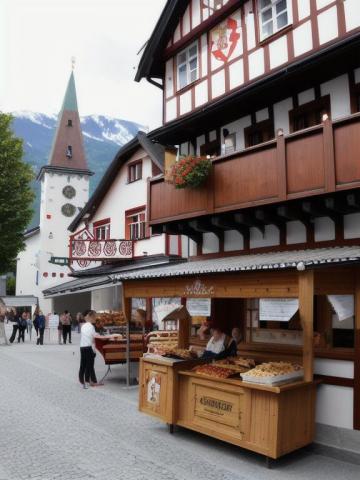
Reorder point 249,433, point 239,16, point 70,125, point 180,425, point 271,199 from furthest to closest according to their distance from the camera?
point 70,125 < point 239,16 < point 271,199 < point 180,425 < point 249,433

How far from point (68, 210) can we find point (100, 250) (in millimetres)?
21558

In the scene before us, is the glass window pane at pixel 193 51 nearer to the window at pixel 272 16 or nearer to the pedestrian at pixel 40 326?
the window at pixel 272 16

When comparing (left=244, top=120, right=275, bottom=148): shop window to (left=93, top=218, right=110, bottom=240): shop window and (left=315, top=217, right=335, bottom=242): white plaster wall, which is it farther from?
(left=93, top=218, right=110, bottom=240): shop window

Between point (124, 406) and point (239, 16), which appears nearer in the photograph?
point (124, 406)

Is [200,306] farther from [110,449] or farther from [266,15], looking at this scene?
[266,15]

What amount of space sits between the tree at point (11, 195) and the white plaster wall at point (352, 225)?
22462 mm

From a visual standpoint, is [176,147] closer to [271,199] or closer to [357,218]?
[271,199]

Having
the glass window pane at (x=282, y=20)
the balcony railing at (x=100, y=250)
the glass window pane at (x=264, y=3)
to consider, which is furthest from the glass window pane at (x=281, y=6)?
the balcony railing at (x=100, y=250)

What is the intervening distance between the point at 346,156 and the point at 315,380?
3891 millimetres

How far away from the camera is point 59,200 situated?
4400 centimetres

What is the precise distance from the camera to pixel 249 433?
7.27 m

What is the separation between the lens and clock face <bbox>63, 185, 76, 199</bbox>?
44.3 meters

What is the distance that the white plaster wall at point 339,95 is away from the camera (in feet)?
32.0

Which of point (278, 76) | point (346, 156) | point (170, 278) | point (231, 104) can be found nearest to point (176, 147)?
point (231, 104)
